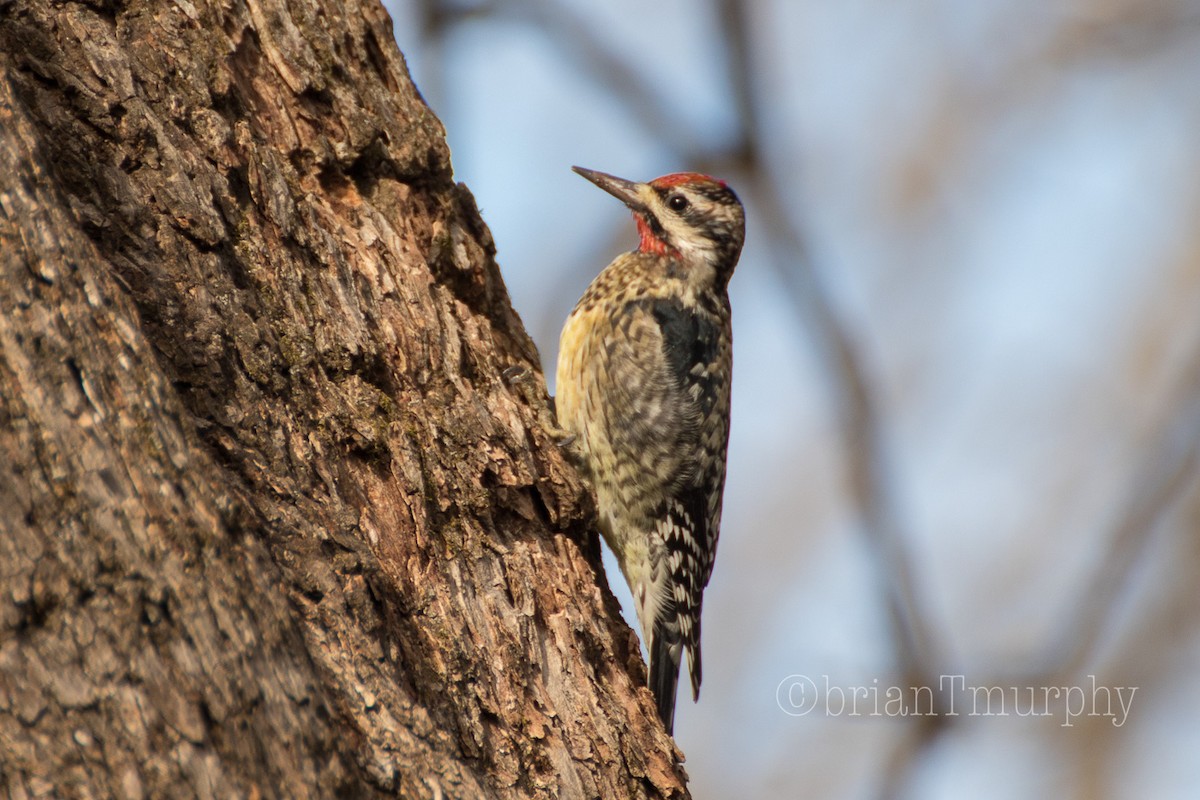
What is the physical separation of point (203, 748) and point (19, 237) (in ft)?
2.67

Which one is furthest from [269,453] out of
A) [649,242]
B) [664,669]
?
[649,242]

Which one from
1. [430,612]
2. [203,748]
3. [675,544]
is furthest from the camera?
[675,544]

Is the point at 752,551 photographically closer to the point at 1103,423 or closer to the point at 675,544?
the point at 1103,423

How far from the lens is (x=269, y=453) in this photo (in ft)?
7.50

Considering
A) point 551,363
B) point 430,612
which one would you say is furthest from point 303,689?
point 551,363

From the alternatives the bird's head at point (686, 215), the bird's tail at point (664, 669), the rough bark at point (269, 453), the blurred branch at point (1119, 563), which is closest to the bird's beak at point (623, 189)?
the bird's head at point (686, 215)

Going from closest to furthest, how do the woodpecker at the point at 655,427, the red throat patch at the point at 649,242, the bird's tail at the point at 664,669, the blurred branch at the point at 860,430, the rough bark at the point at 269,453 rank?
the rough bark at the point at 269,453
the bird's tail at the point at 664,669
the woodpecker at the point at 655,427
the red throat patch at the point at 649,242
the blurred branch at the point at 860,430

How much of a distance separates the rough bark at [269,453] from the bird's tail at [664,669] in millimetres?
848

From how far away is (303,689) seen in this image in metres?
1.75

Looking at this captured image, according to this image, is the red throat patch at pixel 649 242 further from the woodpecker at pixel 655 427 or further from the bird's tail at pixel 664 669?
the bird's tail at pixel 664 669

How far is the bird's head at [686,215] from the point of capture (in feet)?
15.8

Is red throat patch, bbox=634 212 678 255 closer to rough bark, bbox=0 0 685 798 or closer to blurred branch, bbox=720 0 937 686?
blurred branch, bbox=720 0 937 686

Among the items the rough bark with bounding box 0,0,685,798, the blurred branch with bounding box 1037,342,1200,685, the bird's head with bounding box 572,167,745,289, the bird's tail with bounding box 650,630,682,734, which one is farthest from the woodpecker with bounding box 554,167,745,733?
the blurred branch with bounding box 1037,342,1200,685

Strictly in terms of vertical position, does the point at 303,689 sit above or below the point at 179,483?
below
